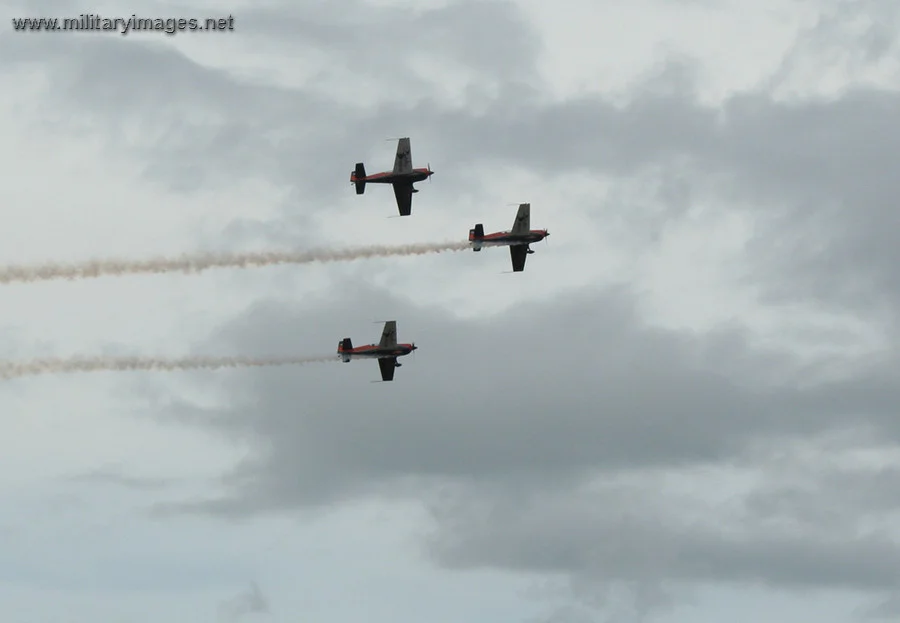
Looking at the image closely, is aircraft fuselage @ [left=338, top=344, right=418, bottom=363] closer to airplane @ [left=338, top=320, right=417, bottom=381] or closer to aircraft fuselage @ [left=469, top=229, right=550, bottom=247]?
airplane @ [left=338, top=320, right=417, bottom=381]

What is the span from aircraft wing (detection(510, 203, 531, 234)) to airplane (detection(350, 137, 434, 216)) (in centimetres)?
835

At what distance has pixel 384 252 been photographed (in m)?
102

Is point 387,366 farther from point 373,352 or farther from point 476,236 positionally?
point 476,236

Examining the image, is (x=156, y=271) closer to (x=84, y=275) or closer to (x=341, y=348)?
(x=84, y=275)

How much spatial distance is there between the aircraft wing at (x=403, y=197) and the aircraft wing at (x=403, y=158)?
53.9 inches

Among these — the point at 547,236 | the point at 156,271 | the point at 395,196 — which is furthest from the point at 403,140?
the point at 156,271

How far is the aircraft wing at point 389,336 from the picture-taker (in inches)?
4422

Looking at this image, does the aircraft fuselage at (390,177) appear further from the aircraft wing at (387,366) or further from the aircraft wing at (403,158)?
the aircraft wing at (387,366)

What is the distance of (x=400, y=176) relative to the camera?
107 m

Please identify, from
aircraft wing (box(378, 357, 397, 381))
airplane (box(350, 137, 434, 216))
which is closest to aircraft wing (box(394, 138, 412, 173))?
airplane (box(350, 137, 434, 216))

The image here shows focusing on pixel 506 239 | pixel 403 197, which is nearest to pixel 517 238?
pixel 506 239

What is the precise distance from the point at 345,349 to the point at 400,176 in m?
14.8

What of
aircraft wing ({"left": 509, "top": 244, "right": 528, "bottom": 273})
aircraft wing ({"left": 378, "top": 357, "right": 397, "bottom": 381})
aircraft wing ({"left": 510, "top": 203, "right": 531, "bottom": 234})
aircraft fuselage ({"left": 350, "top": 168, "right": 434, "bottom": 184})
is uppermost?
aircraft fuselage ({"left": 350, "top": 168, "right": 434, "bottom": 184})

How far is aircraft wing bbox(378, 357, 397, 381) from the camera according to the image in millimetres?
112562
